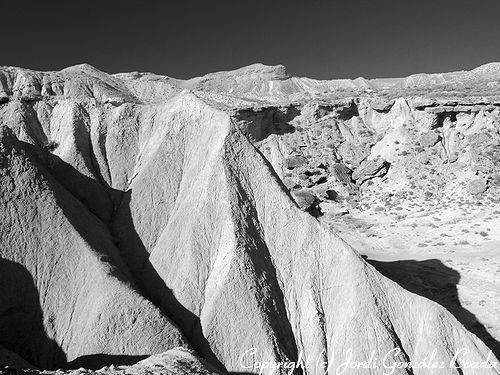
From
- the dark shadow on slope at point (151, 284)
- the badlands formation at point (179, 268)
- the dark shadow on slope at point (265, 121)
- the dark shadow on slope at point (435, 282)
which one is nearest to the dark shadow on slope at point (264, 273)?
the badlands formation at point (179, 268)

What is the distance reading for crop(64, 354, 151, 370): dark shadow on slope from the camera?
11.1 meters

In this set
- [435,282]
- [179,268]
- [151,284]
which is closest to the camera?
[179,268]

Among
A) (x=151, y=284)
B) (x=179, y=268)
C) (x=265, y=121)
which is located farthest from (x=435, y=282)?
(x=265, y=121)

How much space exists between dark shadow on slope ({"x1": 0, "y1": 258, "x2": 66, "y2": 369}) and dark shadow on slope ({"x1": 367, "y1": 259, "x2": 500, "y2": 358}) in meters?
20.6

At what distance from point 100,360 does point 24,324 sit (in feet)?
9.12

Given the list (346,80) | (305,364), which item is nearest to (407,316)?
(305,364)

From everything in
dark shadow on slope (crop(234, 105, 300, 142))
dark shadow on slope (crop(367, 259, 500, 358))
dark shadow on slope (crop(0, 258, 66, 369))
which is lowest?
dark shadow on slope (crop(367, 259, 500, 358))

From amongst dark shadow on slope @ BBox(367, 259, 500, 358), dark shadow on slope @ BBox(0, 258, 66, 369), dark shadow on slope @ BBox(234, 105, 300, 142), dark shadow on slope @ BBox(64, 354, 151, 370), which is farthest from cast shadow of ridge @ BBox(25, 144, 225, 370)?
dark shadow on slope @ BBox(234, 105, 300, 142)

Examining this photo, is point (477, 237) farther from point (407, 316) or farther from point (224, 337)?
point (224, 337)

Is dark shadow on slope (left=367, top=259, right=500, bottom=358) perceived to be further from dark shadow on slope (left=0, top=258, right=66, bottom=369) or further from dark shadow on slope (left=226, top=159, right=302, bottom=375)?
dark shadow on slope (left=0, top=258, right=66, bottom=369)

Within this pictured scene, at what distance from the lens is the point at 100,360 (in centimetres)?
1123

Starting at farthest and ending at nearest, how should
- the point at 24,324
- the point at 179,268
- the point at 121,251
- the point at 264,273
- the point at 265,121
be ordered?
1. the point at 265,121
2. the point at 121,251
3. the point at 179,268
4. the point at 264,273
5. the point at 24,324

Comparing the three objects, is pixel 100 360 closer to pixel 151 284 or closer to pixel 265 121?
pixel 151 284

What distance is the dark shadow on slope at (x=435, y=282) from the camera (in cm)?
2214
